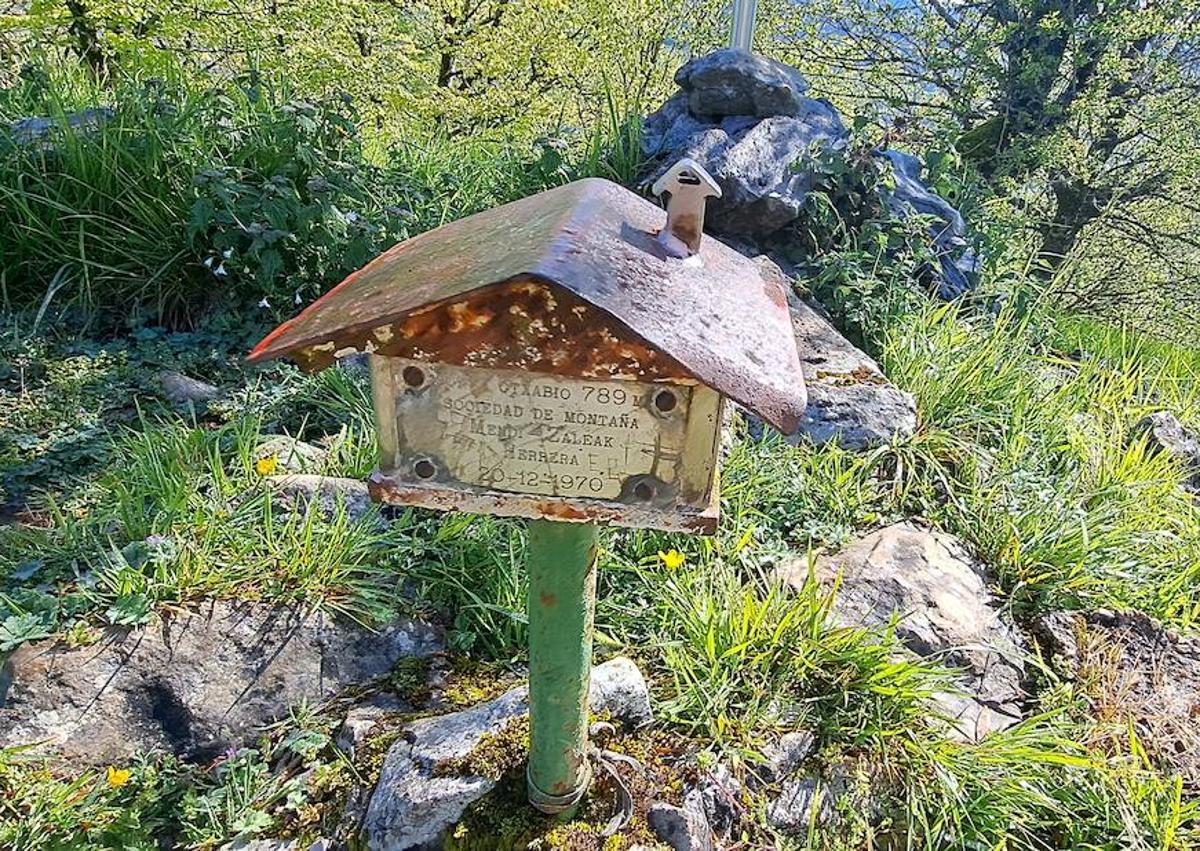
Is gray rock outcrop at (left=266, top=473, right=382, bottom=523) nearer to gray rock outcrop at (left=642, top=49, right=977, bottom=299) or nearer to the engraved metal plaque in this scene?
the engraved metal plaque

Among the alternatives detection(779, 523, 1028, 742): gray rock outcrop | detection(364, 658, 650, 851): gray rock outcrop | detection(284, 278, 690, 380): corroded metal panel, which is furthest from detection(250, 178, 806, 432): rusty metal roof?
detection(779, 523, 1028, 742): gray rock outcrop

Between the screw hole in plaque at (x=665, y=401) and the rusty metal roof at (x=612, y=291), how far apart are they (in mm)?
120

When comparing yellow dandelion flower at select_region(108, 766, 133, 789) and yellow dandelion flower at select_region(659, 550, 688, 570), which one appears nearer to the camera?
yellow dandelion flower at select_region(108, 766, 133, 789)

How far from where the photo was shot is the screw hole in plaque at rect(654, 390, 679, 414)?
116 cm

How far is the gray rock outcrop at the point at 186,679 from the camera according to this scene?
76.0 inches

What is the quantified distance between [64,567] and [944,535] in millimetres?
2719

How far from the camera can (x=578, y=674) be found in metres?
1.55

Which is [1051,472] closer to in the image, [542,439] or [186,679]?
[542,439]

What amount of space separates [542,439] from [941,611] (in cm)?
176

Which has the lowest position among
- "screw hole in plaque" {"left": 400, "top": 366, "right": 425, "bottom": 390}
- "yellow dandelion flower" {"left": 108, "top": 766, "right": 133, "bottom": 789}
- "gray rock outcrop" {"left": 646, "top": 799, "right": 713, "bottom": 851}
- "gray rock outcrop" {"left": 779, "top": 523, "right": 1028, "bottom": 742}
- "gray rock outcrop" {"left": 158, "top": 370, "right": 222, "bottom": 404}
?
"yellow dandelion flower" {"left": 108, "top": 766, "right": 133, "bottom": 789}

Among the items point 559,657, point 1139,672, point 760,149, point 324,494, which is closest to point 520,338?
point 559,657

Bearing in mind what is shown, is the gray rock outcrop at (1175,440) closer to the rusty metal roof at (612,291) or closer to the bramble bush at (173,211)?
the rusty metal roof at (612,291)

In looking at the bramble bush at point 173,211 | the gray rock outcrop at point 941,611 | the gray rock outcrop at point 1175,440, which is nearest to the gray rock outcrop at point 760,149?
the gray rock outcrop at point 1175,440

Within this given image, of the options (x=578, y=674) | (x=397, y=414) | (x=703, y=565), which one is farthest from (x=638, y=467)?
(x=703, y=565)
